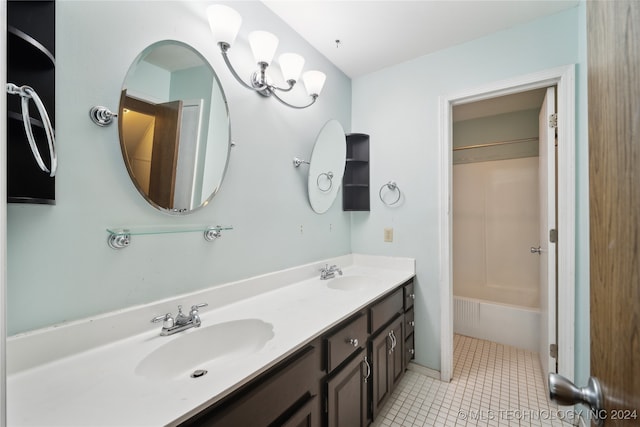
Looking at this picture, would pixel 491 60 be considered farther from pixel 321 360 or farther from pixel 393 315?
pixel 321 360

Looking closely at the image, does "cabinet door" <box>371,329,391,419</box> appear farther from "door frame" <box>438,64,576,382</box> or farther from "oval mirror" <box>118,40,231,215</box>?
"oval mirror" <box>118,40,231,215</box>

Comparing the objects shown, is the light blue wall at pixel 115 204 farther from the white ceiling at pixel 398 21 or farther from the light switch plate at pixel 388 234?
the light switch plate at pixel 388 234

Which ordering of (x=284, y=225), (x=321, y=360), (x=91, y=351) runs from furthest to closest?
(x=284, y=225), (x=321, y=360), (x=91, y=351)

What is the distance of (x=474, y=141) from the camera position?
2994 millimetres

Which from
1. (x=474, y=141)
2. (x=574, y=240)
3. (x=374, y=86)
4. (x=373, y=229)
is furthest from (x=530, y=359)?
(x=374, y=86)

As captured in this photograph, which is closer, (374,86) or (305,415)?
(305,415)

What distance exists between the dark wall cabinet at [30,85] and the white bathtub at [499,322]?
10.1ft

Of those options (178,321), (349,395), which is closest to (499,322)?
(349,395)

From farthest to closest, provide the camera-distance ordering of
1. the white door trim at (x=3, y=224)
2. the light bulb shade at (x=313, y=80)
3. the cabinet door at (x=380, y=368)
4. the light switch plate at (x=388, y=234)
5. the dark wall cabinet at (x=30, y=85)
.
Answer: the light switch plate at (x=388, y=234) → the light bulb shade at (x=313, y=80) → the cabinet door at (x=380, y=368) → the dark wall cabinet at (x=30, y=85) → the white door trim at (x=3, y=224)

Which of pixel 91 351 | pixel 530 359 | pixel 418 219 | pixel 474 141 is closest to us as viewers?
pixel 91 351

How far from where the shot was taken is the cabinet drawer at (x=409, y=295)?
185 cm

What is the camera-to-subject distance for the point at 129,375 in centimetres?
73

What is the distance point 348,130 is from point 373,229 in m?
0.86

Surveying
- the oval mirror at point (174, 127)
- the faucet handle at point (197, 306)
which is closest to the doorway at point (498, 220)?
the oval mirror at point (174, 127)
